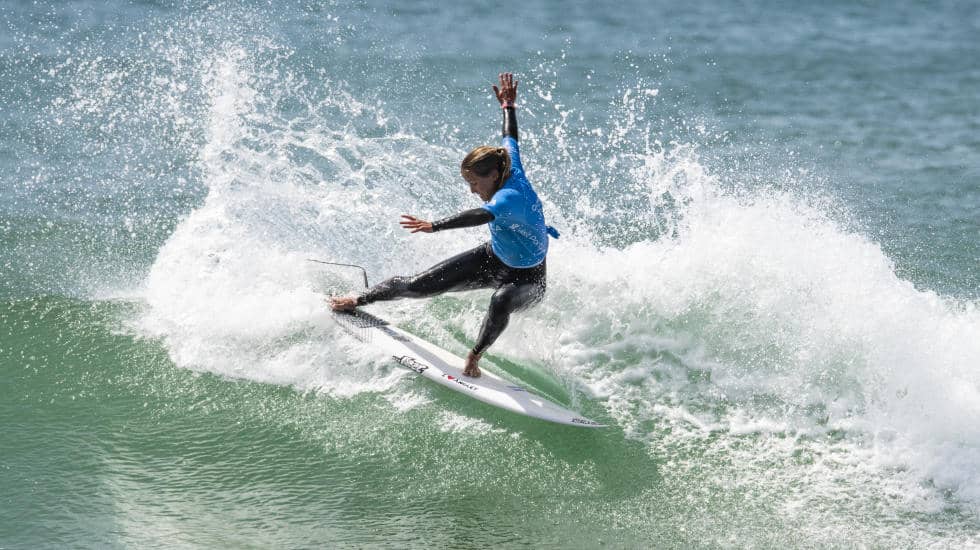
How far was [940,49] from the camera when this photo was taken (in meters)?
17.8

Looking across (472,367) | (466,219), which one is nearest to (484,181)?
(466,219)

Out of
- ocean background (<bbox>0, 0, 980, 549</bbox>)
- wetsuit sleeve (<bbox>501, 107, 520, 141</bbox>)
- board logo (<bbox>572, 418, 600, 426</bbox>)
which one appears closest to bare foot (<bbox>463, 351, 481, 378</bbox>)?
ocean background (<bbox>0, 0, 980, 549</bbox>)

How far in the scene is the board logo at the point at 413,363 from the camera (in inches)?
309

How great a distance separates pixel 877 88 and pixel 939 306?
333 inches

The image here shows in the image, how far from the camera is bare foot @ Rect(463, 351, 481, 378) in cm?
764

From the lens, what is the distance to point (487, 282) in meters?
7.67

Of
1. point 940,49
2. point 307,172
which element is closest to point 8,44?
point 307,172

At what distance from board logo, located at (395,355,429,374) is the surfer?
0.38 m

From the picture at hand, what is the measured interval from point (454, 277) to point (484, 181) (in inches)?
43.5

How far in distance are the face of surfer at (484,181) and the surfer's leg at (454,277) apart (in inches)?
28.2

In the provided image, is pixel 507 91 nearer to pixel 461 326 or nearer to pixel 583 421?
pixel 461 326

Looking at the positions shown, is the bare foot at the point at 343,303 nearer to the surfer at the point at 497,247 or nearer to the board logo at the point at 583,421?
the surfer at the point at 497,247

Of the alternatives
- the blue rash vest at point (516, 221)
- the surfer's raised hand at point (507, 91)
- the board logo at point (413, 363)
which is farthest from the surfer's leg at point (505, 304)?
the surfer's raised hand at point (507, 91)

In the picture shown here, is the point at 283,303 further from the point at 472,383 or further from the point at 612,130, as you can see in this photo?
the point at 612,130
